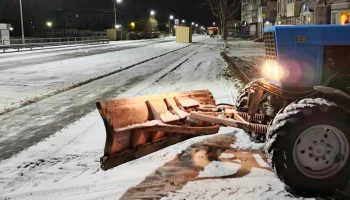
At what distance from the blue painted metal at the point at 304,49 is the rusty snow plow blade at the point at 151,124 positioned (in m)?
0.77

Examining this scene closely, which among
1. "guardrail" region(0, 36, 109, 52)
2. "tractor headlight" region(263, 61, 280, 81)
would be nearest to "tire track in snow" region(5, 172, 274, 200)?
"tractor headlight" region(263, 61, 280, 81)

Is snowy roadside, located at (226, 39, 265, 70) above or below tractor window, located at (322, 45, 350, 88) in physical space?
below

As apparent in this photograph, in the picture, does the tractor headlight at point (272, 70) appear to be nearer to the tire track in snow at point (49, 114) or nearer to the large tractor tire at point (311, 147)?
the large tractor tire at point (311, 147)

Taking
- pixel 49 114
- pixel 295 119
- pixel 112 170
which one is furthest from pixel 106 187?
pixel 49 114

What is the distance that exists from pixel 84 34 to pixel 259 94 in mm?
68544

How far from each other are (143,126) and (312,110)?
6.78 feet

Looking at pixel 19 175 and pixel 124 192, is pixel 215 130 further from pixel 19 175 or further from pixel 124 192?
pixel 19 175

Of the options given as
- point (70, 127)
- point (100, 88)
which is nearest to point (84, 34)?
point (100, 88)

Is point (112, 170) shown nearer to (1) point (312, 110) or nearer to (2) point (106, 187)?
(2) point (106, 187)

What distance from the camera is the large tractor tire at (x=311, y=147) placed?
4242 mm

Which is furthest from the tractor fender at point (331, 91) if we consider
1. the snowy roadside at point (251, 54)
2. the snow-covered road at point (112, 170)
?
the snowy roadside at point (251, 54)

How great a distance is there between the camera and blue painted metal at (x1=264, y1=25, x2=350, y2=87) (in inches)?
179

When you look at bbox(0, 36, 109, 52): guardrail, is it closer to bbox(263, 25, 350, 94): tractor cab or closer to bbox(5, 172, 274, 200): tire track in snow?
bbox(5, 172, 274, 200): tire track in snow

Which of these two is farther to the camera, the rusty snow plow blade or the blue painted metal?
the rusty snow plow blade
